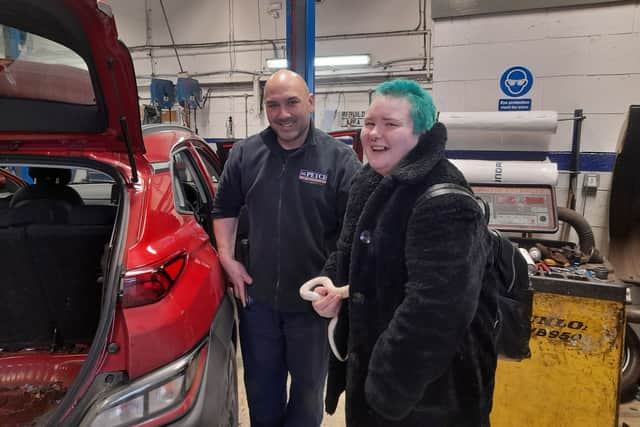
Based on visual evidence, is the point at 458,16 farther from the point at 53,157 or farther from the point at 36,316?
the point at 36,316

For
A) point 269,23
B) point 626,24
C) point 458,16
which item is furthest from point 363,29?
point 626,24

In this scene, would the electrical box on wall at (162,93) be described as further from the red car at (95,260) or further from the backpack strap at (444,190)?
the backpack strap at (444,190)

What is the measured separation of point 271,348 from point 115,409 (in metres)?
0.67

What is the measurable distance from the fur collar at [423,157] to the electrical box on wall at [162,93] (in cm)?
645

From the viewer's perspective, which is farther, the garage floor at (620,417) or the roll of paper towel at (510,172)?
the roll of paper towel at (510,172)

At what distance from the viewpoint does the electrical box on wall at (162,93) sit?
21.5 ft

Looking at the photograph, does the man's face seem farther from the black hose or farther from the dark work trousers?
the black hose

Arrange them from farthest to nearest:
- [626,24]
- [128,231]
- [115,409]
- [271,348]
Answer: [626,24] → [271,348] → [128,231] → [115,409]

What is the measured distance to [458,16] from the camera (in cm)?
301

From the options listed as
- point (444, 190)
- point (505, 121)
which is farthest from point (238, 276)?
point (505, 121)

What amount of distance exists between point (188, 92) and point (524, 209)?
231 inches

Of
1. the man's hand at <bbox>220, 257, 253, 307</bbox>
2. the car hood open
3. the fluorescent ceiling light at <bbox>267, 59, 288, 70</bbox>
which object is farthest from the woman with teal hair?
the fluorescent ceiling light at <bbox>267, 59, 288, 70</bbox>

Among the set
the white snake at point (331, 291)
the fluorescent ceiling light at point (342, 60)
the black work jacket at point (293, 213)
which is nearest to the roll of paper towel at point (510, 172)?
the black work jacket at point (293, 213)

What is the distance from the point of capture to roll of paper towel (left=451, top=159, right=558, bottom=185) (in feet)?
8.73
